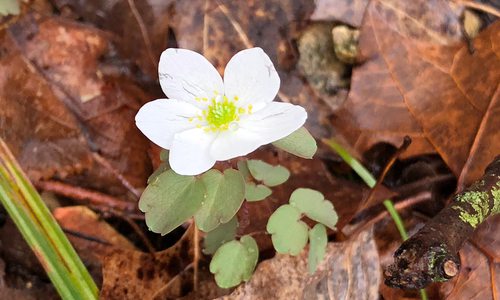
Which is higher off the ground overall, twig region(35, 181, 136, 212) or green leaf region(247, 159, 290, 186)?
green leaf region(247, 159, 290, 186)

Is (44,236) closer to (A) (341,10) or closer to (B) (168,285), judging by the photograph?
(B) (168,285)

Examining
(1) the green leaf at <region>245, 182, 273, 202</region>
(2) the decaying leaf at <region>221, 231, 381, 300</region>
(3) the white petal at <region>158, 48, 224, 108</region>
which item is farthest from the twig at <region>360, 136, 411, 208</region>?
(3) the white petal at <region>158, 48, 224, 108</region>

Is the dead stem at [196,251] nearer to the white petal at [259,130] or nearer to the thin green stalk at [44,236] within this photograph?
the thin green stalk at [44,236]

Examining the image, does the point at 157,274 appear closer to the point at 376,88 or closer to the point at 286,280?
the point at 286,280

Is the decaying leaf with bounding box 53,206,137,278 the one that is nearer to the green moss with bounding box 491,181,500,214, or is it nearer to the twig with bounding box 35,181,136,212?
the twig with bounding box 35,181,136,212

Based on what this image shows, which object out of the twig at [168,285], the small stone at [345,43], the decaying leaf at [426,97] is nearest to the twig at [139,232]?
the twig at [168,285]

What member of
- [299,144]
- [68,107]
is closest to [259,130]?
[299,144]
